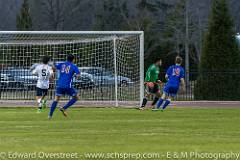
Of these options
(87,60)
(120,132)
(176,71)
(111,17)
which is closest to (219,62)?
(87,60)

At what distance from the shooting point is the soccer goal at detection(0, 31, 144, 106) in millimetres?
28984

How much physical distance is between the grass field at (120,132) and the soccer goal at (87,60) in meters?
6.50

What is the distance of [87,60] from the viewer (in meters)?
31.0

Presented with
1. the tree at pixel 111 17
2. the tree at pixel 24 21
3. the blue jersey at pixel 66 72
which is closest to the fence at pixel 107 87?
the blue jersey at pixel 66 72

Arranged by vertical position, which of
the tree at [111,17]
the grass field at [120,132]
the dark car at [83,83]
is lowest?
the grass field at [120,132]

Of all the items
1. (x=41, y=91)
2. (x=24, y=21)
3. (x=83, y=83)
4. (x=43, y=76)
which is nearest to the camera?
(x=43, y=76)

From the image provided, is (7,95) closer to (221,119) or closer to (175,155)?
(221,119)

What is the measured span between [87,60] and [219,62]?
26.5ft

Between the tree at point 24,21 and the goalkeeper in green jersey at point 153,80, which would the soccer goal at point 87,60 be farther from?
the tree at point 24,21

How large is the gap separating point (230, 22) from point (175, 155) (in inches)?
990

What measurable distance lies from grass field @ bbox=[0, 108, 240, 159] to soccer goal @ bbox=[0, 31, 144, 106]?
21.3 feet

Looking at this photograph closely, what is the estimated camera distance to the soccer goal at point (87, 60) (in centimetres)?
2898

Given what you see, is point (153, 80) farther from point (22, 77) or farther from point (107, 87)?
point (22, 77)

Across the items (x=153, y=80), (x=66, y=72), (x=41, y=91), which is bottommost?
(x=41, y=91)
